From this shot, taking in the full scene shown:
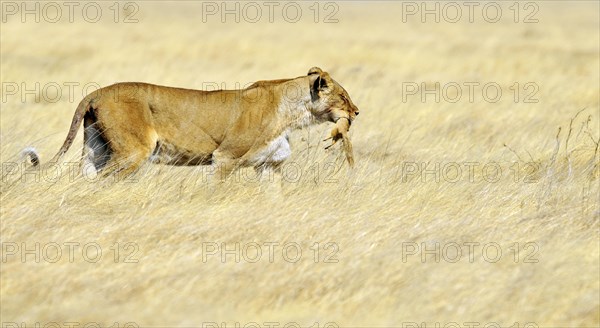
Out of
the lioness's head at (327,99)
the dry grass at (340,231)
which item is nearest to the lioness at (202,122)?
the lioness's head at (327,99)

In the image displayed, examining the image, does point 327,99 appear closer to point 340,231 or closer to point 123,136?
point 123,136

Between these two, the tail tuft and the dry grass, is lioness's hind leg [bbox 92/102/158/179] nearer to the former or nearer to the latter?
the dry grass

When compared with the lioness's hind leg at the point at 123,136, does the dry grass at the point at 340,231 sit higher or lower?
lower

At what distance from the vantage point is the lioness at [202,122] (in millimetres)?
8648

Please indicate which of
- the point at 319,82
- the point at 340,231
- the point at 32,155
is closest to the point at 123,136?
the point at 32,155

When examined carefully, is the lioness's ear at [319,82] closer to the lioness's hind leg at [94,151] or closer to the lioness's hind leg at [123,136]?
the lioness's hind leg at [123,136]

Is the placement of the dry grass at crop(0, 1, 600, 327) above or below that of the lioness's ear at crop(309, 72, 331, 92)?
below

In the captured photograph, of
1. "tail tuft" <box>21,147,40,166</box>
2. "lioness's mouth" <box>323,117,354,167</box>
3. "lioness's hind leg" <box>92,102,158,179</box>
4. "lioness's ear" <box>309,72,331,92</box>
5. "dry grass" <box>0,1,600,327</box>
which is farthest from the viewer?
"lioness's ear" <box>309,72,331,92</box>

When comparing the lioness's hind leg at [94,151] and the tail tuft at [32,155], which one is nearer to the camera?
the tail tuft at [32,155]

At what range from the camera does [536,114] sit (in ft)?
46.0

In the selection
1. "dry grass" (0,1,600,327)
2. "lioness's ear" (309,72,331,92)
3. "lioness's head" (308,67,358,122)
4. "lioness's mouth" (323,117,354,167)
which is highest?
"lioness's ear" (309,72,331,92)

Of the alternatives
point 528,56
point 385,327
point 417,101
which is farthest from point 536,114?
point 385,327

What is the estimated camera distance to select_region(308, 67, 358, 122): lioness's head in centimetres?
952

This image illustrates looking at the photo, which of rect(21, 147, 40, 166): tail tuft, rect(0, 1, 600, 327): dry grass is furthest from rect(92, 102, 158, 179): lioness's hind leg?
rect(21, 147, 40, 166): tail tuft
